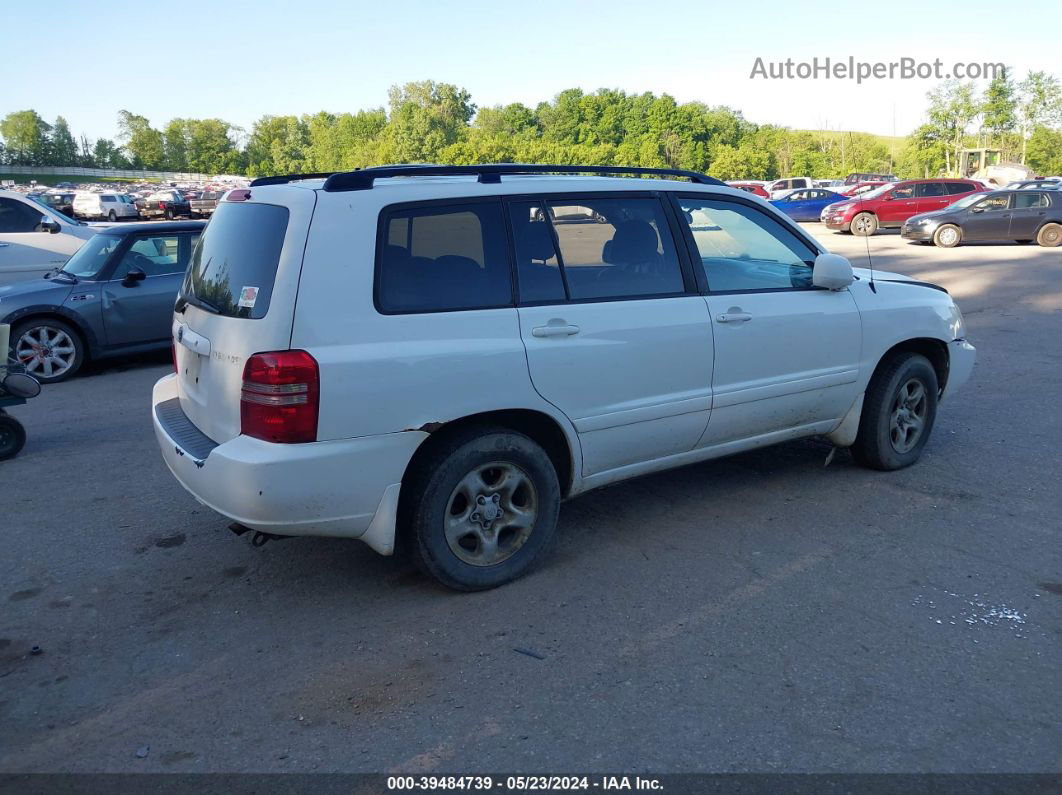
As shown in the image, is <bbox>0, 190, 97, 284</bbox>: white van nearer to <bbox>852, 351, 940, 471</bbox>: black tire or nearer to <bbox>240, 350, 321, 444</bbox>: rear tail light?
<bbox>240, 350, 321, 444</bbox>: rear tail light

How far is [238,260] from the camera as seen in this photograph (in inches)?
162

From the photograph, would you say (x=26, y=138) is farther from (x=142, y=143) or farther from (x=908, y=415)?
(x=908, y=415)

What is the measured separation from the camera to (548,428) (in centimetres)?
440

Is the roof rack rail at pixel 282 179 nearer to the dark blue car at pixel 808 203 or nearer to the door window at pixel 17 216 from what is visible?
the door window at pixel 17 216

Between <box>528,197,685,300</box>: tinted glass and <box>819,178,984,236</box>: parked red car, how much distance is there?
26279mm

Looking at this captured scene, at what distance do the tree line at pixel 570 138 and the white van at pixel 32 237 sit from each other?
40.7 meters

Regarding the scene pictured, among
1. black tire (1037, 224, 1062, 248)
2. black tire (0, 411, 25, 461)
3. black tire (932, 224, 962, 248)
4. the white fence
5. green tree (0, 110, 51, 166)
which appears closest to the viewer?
black tire (0, 411, 25, 461)

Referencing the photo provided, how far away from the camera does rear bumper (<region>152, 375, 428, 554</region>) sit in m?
3.67

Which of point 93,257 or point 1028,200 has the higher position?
point 1028,200

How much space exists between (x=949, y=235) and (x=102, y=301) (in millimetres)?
20776

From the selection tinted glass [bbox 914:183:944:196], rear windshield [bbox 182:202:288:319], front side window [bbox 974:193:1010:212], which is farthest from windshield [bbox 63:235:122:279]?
tinted glass [bbox 914:183:944:196]

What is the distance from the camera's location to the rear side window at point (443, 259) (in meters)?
3.93

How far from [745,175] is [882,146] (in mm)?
25319

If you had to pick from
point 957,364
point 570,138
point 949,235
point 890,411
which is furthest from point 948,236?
point 570,138
